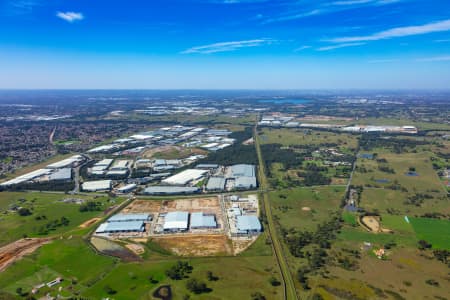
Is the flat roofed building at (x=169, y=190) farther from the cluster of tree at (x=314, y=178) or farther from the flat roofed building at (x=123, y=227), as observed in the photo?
the cluster of tree at (x=314, y=178)

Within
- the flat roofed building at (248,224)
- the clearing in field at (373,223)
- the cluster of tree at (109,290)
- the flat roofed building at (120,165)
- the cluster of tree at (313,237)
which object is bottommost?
the cluster of tree at (109,290)

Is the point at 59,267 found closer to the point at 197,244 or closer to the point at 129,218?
the point at 129,218

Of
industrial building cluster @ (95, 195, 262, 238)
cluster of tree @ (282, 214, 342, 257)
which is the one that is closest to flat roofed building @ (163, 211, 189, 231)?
industrial building cluster @ (95, 195, 262, 238)

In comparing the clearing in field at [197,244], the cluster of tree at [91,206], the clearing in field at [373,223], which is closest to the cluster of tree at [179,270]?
the clearing in field at [197,244]

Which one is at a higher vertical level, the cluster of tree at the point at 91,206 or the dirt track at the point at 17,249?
the cluster of tree at the point at 91,206

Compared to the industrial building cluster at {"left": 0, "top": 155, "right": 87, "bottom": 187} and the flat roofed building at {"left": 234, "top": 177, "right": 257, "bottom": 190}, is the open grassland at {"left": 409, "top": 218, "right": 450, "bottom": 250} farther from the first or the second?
the industrial building cluster at {"left": 0, "top": 155, "right": 87, "bottom": 187}

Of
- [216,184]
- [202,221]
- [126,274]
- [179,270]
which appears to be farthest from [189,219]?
[216,184]

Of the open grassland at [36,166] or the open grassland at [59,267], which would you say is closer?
the open grassland at [59,267]
